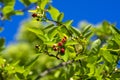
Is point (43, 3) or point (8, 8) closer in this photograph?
point (43, 3)

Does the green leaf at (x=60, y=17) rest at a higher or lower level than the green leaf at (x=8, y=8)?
lower

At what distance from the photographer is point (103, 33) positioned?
5559 mm

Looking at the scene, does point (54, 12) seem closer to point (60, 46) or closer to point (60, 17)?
point (60, 17)

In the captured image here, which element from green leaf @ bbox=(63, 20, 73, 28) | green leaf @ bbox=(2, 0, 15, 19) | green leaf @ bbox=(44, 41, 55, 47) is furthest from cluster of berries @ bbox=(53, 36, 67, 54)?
green leaf @ bbox=(2, 0, 15, 19)

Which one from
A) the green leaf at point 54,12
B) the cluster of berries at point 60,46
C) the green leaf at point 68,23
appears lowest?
the cluster of berries at point 60,46

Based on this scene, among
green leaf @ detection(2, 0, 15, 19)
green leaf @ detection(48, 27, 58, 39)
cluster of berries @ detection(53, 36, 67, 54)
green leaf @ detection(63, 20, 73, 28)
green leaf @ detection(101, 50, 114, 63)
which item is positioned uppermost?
green leaf @ detection(2, 0, 15, 19)

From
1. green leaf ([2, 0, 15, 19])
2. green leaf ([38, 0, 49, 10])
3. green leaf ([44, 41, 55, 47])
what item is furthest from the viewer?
green leaf ([2, 0, 15, 19])

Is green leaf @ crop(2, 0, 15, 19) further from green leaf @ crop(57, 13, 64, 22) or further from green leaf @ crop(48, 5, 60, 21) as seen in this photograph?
green leaf @ crop(57, 13, 64, 22)

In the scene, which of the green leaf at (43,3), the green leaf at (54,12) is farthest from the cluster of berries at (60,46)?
the green leaf at (43,3)

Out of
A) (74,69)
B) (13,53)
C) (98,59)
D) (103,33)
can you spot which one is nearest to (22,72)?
(74,69)

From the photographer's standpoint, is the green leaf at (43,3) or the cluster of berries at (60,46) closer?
the cluster of berries at (60,46)

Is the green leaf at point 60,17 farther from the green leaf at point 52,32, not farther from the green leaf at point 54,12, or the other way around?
the green leaf at point 52,32

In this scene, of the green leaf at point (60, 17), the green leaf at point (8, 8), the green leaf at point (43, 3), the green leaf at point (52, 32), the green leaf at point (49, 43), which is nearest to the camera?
the green leaf at point (49, 43)

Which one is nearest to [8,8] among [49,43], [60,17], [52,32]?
[60,17]
